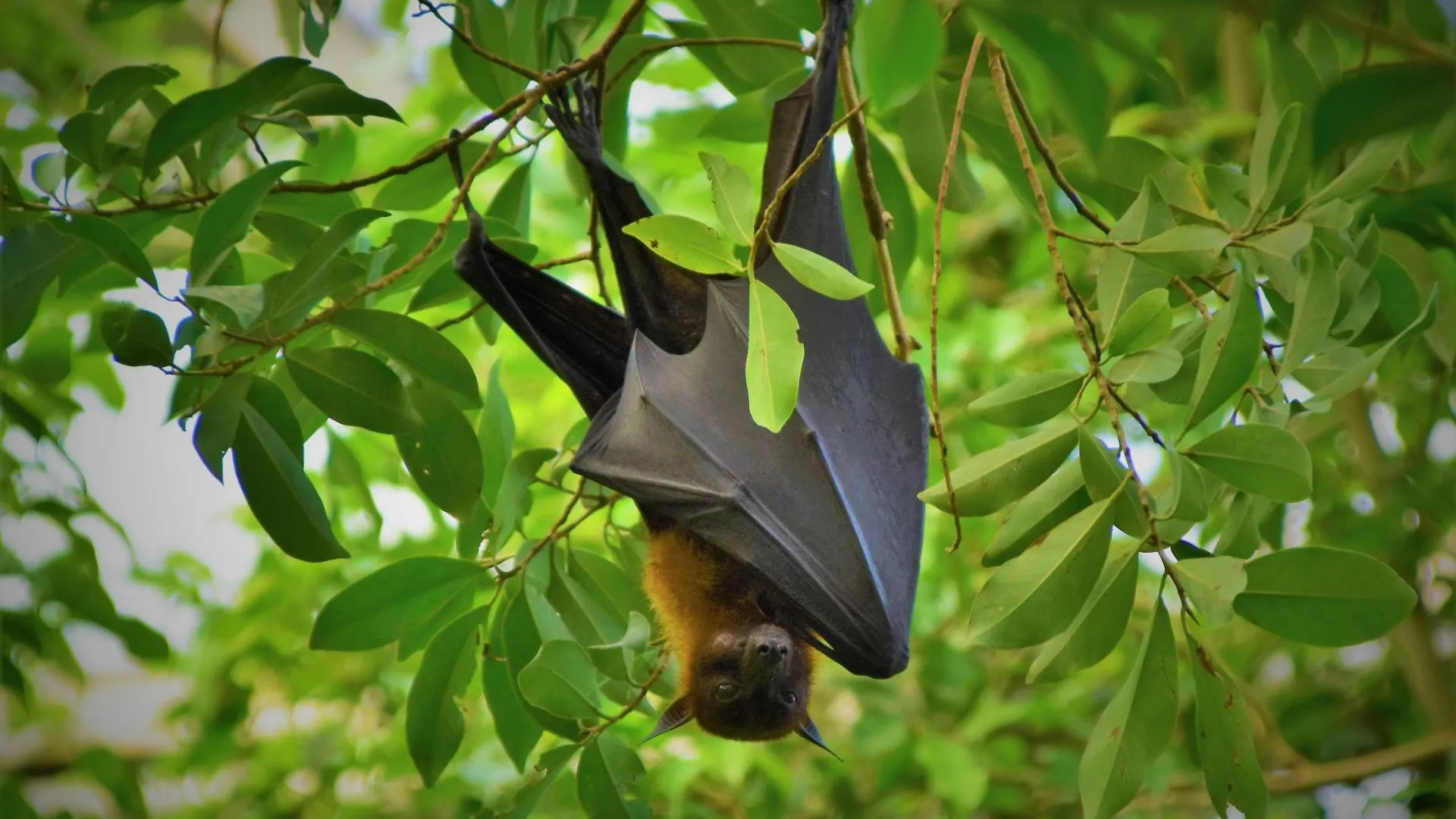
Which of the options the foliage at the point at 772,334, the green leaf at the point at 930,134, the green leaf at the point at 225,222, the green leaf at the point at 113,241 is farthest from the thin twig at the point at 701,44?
the green leaf at the point at 113,241

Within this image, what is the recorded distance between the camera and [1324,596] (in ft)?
5.73

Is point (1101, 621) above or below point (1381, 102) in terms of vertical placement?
below

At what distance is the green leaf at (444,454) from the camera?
218 centimetres

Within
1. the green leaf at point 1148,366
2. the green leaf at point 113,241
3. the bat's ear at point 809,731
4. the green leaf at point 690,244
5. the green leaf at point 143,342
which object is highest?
the green leaf at point 113,241

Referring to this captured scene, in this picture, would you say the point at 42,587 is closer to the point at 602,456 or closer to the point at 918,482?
the point at 602,456

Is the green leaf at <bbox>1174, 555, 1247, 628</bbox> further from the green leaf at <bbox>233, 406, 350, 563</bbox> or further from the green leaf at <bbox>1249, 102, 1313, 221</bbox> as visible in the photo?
the green leaf at <bbox>233, 406, 350, 563</bbox>

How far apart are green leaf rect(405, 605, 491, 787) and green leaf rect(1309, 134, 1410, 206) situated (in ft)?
6.01

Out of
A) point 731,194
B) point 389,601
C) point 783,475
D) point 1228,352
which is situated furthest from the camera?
point 783,475

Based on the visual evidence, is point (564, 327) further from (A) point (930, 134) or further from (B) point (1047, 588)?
(B) point (1047, 588)

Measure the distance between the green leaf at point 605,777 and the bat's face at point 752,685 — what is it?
55cm

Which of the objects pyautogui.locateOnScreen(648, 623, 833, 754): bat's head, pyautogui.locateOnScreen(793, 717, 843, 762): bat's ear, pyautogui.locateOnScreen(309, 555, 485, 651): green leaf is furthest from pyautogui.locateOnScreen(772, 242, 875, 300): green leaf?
pyautogui.locateOnScreen(793, 717, 843, 762): bat's ear

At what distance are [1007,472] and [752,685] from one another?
A: 4.14 feet

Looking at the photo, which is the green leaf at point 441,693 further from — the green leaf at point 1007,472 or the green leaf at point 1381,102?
the green leaf at point 1381,102

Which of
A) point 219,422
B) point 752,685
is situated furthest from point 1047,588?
point 219,422
